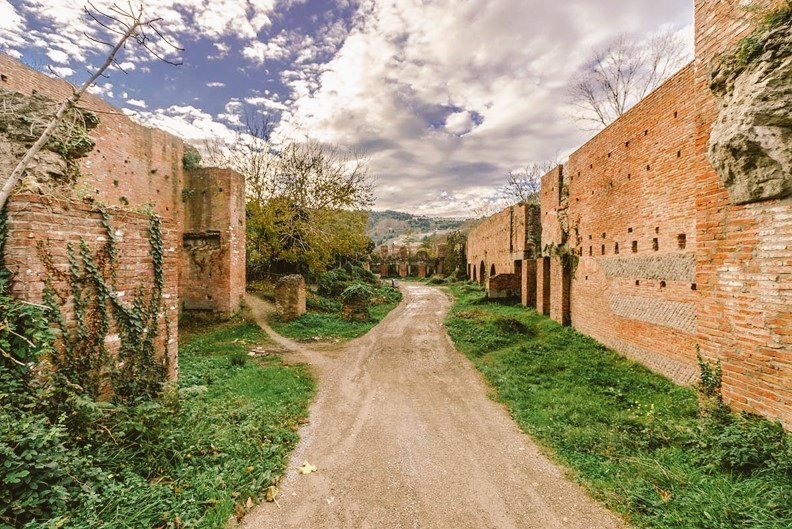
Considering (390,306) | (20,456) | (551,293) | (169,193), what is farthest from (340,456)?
(390,306)

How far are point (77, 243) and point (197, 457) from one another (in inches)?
120

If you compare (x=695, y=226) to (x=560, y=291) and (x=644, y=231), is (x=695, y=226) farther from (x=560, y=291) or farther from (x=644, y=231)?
(x=560, y=291)

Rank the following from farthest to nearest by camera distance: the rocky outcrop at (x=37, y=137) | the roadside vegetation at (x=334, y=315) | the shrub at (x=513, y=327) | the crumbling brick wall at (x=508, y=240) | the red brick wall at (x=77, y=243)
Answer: the crumbling brick wall at (x=508, y=240), the roadside vegetation at (x=334, y=315), the shrub at (x=513, y=327), the rocky outcrop at (x=37, y=137), the red brick wall at (x=77, y=243)

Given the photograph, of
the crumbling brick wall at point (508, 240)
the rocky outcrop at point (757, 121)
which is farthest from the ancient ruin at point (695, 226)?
the crumbling brick wall at point (508, 240)

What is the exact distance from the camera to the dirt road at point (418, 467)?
3.75 metres

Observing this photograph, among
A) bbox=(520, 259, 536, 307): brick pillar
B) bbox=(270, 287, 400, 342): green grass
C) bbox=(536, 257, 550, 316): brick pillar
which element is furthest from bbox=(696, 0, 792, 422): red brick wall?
bbox=(520, 259, 536, 307): brick pillar

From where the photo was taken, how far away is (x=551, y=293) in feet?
44.1

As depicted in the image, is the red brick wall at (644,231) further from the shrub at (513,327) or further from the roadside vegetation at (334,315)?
the roadside vegetation at (334,315)

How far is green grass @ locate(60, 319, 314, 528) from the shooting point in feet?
10.4

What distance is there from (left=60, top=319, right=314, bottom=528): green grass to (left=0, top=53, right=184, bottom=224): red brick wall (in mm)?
7858

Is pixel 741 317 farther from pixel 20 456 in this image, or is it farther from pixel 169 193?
pixel 169 193

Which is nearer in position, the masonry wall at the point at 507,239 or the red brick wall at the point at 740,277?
the red brick wall at the point at 740,277

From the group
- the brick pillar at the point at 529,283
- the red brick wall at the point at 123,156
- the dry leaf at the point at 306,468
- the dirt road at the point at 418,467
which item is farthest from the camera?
the brick pillar at the point at 529,283

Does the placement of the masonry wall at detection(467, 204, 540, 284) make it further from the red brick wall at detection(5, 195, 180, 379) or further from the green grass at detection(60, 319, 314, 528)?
the red brick wall at detection(5, 195, 180, 379)
